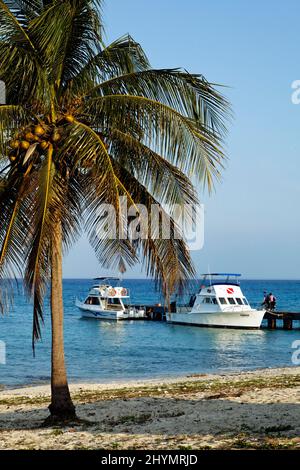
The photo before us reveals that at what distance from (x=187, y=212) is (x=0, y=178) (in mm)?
3569

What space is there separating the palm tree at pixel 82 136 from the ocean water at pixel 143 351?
18264mm

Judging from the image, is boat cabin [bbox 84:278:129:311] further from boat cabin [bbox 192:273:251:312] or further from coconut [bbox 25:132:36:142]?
coconut [bbox 25:132:36:142]

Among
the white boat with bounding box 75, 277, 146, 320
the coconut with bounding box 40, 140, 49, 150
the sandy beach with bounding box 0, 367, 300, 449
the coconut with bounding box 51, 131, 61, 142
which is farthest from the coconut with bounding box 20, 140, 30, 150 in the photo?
the white boat with bounding box 75, 277, 146, 320

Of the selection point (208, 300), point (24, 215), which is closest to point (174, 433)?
point (24, 215)

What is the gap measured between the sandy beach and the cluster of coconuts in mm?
5204

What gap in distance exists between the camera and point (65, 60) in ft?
42.0

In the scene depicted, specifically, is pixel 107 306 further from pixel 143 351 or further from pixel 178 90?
pixel 178 90

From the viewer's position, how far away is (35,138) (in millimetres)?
12062

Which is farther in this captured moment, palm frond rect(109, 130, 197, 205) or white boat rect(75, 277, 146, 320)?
white boat rect(75, 277, 146, 320)

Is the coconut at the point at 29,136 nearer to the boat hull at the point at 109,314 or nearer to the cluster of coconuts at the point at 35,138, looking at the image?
the cluster of coconuts at the point at 35,138

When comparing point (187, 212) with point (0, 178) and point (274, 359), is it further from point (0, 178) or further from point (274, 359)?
point (274, 359)

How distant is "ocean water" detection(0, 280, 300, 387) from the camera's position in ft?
113

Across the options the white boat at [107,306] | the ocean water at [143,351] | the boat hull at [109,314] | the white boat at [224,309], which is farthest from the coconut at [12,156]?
the boat hull at [109,314]

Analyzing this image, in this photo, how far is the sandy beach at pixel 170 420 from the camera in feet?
36.6
